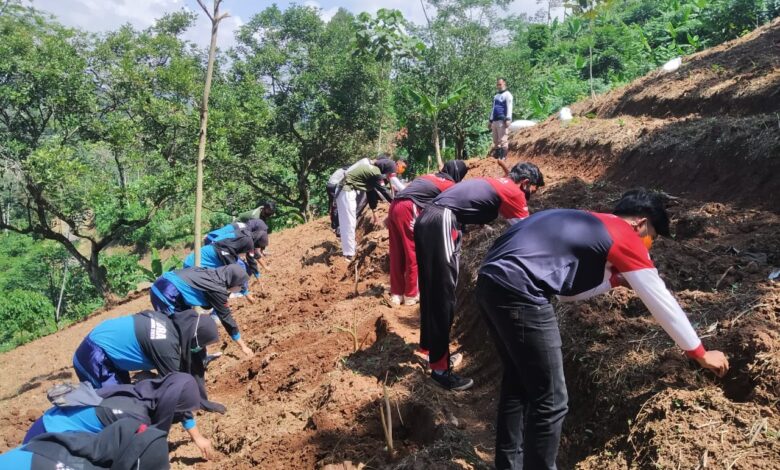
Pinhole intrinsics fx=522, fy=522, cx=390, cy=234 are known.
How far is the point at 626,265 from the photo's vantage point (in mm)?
2334

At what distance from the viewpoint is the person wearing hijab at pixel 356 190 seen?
7438 mm

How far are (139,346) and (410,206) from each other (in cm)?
252

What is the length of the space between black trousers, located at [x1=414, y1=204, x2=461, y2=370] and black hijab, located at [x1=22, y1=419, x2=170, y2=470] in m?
1.93

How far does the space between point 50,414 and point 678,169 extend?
22.4 feet

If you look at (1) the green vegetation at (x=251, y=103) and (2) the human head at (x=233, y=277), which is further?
(1) the green vegetation at (x=251, y=103)

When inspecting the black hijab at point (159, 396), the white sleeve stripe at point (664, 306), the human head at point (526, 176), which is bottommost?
the black hijab at point (159, 396)

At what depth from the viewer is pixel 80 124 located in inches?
492

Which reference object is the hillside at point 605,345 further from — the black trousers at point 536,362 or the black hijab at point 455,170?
the black hijab at point 455,170

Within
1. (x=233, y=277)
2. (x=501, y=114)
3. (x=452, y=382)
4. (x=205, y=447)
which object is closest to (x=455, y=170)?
(x=452, y=382)

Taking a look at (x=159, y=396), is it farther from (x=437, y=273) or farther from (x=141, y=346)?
(x=437, y=273)

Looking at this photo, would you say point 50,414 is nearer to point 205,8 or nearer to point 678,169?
point 205,8

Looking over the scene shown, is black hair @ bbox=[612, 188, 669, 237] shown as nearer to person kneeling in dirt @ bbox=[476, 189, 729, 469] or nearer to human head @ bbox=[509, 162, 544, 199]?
person kneeling in dirt @ bbox=[476, 189, 729, 469]

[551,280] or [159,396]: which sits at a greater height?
[551,280]

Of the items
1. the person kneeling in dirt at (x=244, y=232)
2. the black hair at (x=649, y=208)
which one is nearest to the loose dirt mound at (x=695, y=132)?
the black hair at (x=649, y=208)
